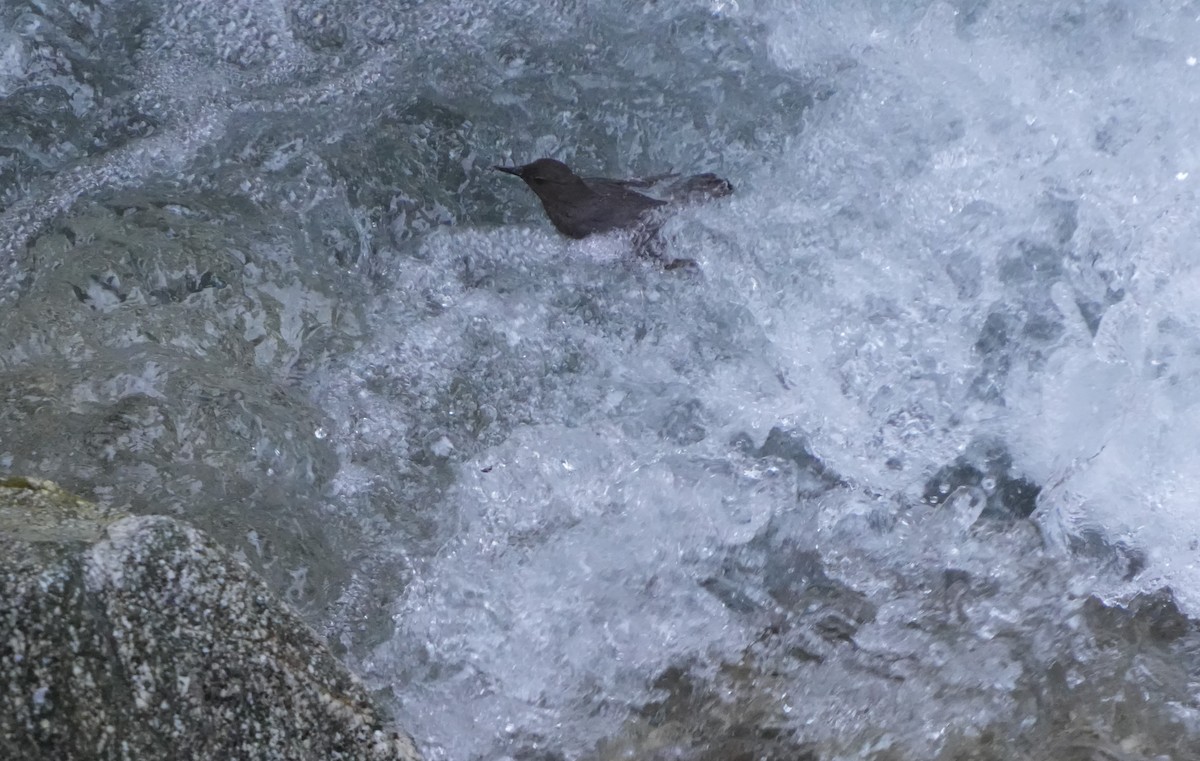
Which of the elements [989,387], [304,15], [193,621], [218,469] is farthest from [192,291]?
[989,387]

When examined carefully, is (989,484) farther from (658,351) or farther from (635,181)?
(635,181)

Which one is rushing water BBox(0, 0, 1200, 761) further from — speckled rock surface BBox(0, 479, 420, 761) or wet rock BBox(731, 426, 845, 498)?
speckled rock surface BBox(0, 479, 420, 761)

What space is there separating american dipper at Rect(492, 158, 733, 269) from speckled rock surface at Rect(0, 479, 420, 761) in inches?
38.0

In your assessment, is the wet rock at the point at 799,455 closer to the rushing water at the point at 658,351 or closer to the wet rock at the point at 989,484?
the rushing water at the point at 658,351

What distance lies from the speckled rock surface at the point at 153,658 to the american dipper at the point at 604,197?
0.96 metres

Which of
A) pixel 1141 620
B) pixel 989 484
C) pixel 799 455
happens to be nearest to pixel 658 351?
pixel 799 455

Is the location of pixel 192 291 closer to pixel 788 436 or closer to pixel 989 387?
pixel 788 436

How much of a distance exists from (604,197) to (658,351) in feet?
1.06

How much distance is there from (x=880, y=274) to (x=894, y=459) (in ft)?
1.15

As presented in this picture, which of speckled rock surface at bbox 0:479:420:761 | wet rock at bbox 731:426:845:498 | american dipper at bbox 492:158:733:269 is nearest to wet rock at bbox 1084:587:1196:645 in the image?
wet rock at bbox 731:426:845:498

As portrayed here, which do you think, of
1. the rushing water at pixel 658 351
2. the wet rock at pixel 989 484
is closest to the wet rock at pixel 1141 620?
the rushing water at pixel 658 351

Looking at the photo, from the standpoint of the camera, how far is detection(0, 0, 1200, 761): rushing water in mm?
1822

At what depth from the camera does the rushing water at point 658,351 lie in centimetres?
182

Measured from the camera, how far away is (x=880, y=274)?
79.9 inches
